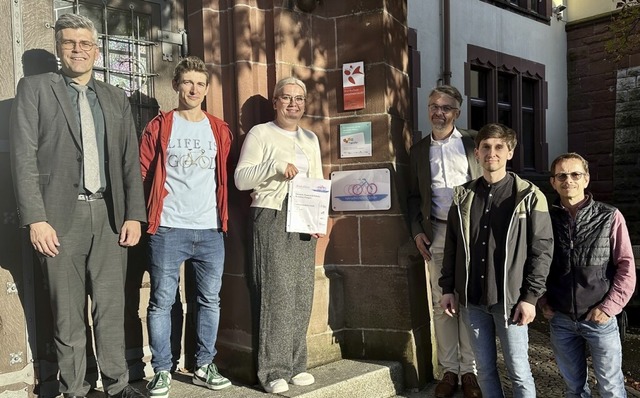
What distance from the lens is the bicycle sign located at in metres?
4.34

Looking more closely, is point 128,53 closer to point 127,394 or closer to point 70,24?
point 70,24

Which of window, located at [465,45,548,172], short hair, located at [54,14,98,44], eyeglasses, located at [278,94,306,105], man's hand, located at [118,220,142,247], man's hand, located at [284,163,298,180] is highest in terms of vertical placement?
window, located at [465,45,548,172]

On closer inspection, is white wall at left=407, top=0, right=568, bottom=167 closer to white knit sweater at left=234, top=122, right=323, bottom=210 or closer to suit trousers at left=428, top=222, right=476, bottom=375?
suit trousers at left=428, top=222, right=476, bottom=375

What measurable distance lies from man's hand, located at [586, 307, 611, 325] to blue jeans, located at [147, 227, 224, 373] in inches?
83.2

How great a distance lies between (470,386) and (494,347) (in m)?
0.65

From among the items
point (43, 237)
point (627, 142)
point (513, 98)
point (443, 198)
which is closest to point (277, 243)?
point (443, 198)

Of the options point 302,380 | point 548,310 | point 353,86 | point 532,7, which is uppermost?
point 532,7

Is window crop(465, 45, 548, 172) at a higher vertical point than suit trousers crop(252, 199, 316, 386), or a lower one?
higher

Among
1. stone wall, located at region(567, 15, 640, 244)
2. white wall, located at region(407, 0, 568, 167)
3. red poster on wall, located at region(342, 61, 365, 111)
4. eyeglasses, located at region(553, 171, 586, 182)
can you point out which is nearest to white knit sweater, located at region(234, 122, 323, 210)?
red poster on wall, located at region(342, 61, 365, 111)

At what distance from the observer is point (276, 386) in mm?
3691

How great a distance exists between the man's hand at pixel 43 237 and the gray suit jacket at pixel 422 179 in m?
2.24

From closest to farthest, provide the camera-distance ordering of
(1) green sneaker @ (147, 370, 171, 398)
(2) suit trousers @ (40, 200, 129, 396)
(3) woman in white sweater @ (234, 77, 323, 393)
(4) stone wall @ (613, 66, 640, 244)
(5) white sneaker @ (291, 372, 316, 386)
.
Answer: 1. (2) suit trousers @ (40, 200, 129, 396)
2. (1) green sneaker @ (147, 370, 171, 398)
3. (3) woman in white sweater @ (234, 77, 323, 393)
4. (5) white sneaker @ (291, 372, 316, 386)
5. (4) stone wall @ (613, 66, 640, 244)

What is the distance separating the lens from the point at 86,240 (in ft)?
10.6

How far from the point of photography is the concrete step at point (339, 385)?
3697 mm
